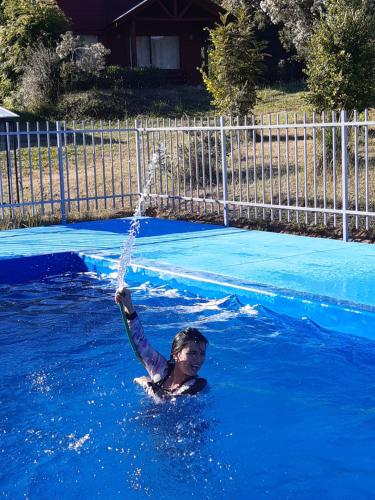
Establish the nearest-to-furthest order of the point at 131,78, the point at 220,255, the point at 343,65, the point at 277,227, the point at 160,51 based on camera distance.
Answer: the point at 220,255 → the point at 277,227 → the point at 343,65 → the point at 131,78 → the point at 160,51

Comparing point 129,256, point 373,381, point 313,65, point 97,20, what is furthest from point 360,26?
point 97,20

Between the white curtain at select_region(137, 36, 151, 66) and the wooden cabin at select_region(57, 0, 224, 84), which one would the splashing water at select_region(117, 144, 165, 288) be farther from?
the white curtain at select_region(137, 36, 151, 66)

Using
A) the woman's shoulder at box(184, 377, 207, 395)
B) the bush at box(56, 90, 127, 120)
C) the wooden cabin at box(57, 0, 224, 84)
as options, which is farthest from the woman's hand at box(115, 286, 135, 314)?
the wooden cabin at box(57, 0, 224, 84)

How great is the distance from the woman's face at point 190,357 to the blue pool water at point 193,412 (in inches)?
11.7

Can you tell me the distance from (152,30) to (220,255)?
25929mm

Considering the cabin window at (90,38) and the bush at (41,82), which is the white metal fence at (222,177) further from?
the cabin window at (90,38)

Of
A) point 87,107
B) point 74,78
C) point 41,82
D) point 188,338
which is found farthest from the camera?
point 74,78

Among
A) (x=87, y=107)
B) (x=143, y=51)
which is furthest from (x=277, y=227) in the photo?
(x=143, y=51)

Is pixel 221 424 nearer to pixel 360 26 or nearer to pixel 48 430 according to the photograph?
pixel 48 430

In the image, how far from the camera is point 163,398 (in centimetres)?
552

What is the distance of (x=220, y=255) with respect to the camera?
9906 millimetres

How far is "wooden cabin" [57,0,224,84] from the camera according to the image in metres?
32.8

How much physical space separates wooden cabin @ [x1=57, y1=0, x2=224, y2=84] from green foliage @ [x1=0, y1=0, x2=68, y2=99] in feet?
13.0

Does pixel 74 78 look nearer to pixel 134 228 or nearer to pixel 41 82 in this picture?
pixel 41 82
